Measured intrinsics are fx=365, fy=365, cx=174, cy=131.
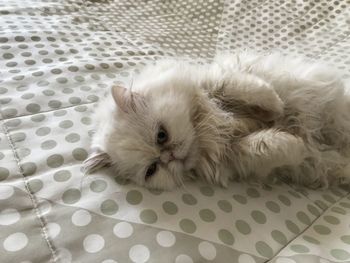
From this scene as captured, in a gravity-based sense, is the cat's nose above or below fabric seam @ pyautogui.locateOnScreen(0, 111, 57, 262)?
above

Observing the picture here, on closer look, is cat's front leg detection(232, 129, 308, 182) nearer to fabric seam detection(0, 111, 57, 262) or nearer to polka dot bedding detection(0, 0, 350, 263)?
polka dot bedding detection(0, 0, 350, 263)

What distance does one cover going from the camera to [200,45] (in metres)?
1.80

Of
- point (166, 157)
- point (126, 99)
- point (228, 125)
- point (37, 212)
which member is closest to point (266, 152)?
point (228, 125)

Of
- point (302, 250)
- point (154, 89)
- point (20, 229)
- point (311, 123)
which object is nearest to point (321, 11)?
point (311, 123)

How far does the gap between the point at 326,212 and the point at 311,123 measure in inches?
10.9

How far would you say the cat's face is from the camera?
963 millimetres

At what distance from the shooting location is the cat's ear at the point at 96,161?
948 millimetres

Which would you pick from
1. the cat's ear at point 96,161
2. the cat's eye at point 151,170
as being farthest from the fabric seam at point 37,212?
the cat's eye at point 151,170

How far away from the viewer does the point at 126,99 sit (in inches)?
40.4

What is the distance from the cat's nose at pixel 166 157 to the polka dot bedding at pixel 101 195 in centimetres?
9

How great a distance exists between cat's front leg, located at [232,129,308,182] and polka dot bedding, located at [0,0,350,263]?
51mm

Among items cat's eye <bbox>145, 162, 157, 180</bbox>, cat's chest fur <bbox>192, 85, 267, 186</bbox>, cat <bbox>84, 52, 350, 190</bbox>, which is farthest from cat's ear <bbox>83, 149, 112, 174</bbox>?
cat's chest fur <bbox>192, 85, 267, 186</bbox>

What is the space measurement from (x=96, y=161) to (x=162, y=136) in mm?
188

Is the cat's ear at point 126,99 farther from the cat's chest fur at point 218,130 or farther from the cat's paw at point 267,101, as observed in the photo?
the cat's paw at point 267,101
